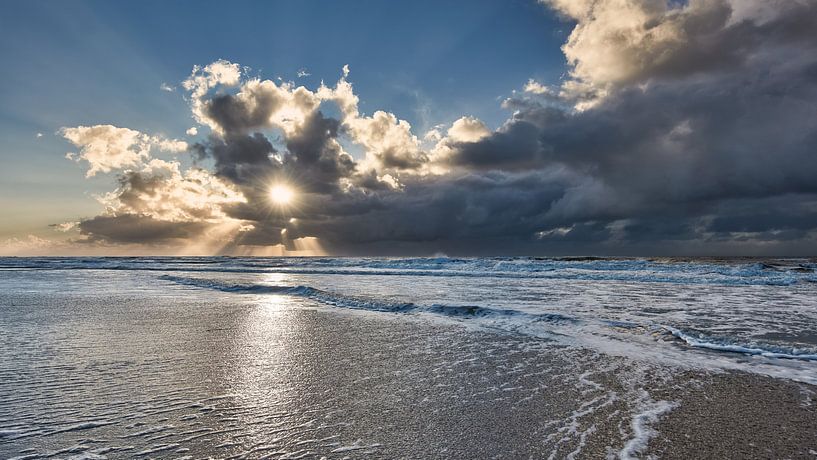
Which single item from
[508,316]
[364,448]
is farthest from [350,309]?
[364,448]

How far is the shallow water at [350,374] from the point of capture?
3484 mm

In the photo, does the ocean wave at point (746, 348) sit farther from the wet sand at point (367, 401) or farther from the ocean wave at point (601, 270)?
the ocean wave at point (601, 270)

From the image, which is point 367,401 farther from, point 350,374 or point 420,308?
point 420,308

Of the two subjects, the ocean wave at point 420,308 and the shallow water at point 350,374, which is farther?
the ocean wave at point 420,308

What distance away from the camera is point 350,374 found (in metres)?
5.47

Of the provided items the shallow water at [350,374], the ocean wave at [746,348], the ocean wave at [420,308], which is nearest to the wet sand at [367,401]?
the shallow water at [350,374]

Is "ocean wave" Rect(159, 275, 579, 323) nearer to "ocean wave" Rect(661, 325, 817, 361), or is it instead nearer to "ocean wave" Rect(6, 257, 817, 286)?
"ocean wave" Rect(661, 325, 817, 361)

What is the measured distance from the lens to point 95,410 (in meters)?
3.98

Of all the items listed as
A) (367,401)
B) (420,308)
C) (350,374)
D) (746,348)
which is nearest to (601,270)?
(420,308)

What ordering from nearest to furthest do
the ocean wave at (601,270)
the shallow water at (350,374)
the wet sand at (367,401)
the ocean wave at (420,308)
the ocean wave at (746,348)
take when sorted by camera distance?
the wet sand at (367,401) → the shallow water at (350,374) → the ocean wave at (746,348) → the ocean wave at (420,308) → the ocean wave at (601,270)

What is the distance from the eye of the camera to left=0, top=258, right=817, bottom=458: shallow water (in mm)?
3484

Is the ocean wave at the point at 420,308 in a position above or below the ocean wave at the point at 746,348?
above

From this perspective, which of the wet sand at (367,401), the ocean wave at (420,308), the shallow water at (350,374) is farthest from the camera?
the ocean wave at (420,308)

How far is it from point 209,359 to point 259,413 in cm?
255
